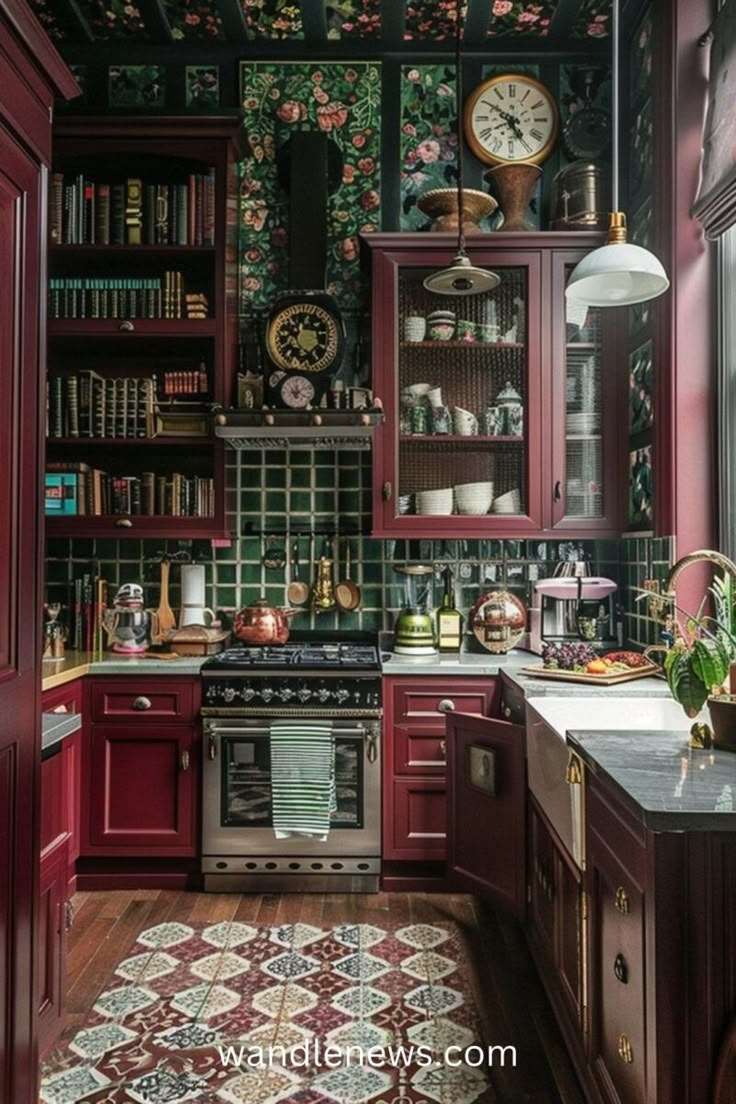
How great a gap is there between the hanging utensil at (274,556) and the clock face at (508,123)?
1.96m

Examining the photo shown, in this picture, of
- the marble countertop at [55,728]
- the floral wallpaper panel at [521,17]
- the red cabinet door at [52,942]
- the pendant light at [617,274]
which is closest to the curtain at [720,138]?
the pendant light at [617,274]

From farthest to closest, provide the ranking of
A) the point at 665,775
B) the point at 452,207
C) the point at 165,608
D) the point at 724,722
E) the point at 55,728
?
the point at 165,608, the point at 452,207, the point at 55,728, the point at 724,722, the point at 665,775

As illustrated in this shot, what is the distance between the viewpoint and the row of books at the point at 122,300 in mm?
3457

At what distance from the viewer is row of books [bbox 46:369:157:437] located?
348 centimetres

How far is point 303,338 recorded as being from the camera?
3.52m

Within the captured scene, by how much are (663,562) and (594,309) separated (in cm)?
115

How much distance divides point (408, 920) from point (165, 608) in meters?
1.66

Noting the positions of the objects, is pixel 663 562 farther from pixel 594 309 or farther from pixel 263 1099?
pixel 263 1099

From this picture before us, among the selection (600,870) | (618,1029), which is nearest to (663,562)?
(600,870)

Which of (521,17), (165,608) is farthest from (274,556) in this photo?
(521,17)

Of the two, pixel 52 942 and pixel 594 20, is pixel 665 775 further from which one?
pixel 594 20

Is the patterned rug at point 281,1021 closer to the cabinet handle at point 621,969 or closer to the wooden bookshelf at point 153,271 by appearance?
the cabinet handle at point 621,969

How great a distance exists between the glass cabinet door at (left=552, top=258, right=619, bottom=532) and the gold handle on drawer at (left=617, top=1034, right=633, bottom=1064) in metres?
2.15

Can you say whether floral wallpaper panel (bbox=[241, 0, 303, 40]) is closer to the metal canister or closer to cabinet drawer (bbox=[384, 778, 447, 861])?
the metal canister
